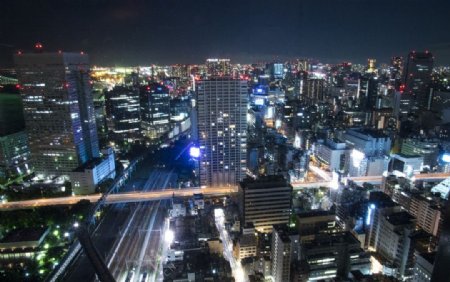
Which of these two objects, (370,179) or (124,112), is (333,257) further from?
(124,112)

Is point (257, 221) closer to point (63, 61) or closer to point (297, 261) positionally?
point (297, 261)

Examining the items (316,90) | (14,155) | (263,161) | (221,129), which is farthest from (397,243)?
(316,90)

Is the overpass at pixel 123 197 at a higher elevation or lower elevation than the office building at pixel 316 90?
lower

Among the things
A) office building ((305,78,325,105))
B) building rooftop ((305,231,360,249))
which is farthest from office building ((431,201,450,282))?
office building ((305,78,325,105))

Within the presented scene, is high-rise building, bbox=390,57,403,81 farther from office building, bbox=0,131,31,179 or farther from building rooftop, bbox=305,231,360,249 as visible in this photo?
office building, bbox=0,131,31,179

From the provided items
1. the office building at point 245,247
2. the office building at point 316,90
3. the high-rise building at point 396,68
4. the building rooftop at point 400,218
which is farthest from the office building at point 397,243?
the high-rise building at point 396,68

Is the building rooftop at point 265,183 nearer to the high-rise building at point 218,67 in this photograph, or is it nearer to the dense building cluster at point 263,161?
the dense building cluster at point 263,161
